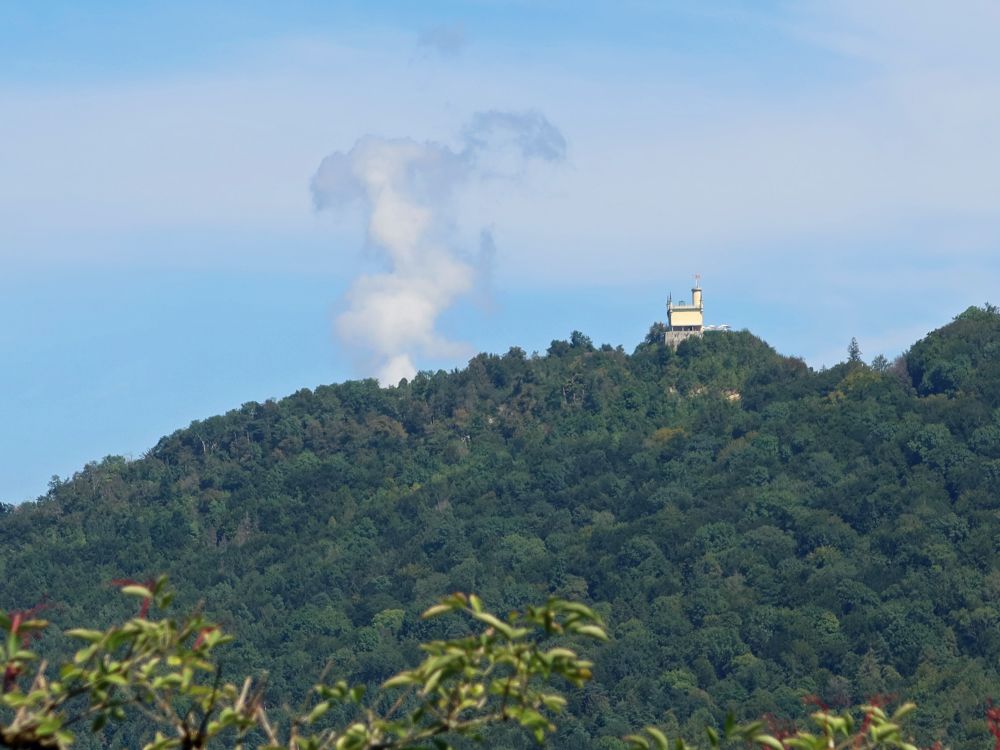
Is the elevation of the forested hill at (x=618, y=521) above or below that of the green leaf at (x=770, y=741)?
above

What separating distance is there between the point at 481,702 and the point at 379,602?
90.8 m

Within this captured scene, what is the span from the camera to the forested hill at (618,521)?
82438mm

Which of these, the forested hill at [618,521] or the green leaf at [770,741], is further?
the forested hill at [618,521]

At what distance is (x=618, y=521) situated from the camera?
105312 millimetres

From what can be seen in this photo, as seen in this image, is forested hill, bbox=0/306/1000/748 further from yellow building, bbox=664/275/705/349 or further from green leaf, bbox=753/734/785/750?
green leaf, bbox=753/734/785/750

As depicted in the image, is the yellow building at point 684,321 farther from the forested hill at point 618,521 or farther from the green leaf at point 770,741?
the green leaf at point 770,741

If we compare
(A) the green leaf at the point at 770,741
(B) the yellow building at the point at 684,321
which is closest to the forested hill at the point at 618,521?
(B) the yellow building at the point at 684,321

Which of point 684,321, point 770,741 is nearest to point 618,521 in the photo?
point 684,321

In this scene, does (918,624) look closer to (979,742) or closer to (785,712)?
(785,712)

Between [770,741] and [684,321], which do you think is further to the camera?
[684,321]

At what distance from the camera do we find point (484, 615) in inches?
299

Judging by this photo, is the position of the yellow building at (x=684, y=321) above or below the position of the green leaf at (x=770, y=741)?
above

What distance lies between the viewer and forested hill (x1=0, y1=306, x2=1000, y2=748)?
3246 inches

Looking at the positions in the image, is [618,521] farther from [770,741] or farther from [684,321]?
[770,741]
